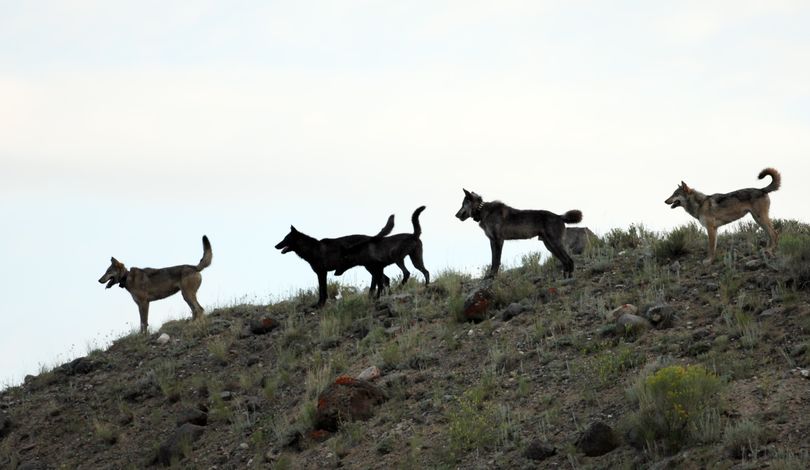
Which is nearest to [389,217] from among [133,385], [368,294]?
[368,294]

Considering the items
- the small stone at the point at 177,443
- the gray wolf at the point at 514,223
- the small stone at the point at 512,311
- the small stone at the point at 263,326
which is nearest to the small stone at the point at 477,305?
the small stone at the point at 512,311

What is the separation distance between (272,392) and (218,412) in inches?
35.4

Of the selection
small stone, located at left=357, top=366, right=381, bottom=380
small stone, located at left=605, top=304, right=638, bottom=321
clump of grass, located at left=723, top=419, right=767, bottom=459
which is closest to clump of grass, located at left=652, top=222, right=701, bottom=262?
small stone, located at left=605, top=304, right=638, bottom=321

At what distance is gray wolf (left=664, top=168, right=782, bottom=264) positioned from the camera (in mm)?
19094

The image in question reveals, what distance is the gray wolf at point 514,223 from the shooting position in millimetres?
20828

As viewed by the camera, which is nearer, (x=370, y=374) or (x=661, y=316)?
(x=661, y=316)

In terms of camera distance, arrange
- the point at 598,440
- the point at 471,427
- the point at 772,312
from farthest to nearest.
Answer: the point at 772,312 < the point at 471,427 < the point at 598,440

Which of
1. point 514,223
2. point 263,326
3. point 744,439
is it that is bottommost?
point 744,439

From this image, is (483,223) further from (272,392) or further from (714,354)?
(714,354)

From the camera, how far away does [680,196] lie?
66.4 feet

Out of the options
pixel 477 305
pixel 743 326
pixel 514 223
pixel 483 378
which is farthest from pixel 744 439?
pixel 514 223

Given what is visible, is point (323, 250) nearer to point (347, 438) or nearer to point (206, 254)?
point (206, 254)

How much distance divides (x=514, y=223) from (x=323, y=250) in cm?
384

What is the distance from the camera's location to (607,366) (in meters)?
15.4
